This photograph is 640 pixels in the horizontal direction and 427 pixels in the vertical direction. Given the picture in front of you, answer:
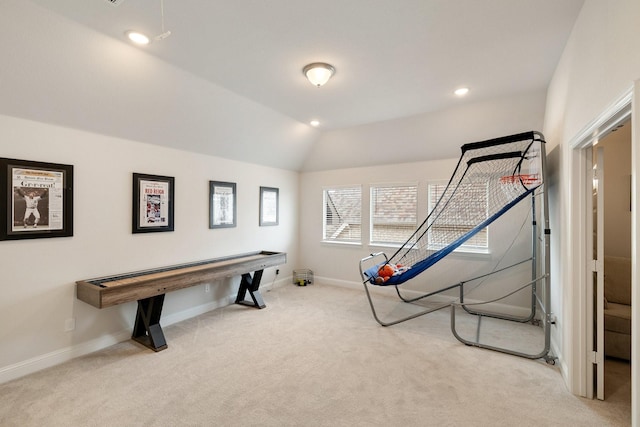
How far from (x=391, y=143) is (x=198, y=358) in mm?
4014

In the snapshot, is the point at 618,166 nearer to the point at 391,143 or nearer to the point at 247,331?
the point at 391,143

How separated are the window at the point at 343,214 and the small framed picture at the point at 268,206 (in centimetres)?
102

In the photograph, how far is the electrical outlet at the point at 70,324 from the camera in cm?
289

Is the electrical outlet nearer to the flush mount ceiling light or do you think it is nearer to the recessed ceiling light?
the recessed ceiling light

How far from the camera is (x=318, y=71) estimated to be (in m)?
2.88

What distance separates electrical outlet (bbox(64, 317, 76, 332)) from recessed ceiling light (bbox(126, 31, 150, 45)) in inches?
107

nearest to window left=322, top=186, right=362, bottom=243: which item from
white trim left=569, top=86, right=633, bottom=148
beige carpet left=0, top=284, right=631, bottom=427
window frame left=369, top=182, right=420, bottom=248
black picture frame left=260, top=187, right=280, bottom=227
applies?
window frame left=369, top=182, right=420, bottom=248

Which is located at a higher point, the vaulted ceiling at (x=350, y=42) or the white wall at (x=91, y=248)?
the vaulted ceiling at (x=350, y=42)

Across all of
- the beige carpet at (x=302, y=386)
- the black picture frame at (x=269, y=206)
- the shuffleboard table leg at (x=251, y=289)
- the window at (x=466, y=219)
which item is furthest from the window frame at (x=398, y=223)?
the shuffleboard table leg at (x=251, y=289)

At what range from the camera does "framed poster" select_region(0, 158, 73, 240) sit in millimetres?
2553

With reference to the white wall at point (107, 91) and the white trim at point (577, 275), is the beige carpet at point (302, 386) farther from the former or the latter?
the white wall at point (107, 91)

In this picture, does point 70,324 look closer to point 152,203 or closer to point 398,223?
point 152,203

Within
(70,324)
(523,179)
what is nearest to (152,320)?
(70,324)

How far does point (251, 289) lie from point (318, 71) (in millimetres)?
3173
